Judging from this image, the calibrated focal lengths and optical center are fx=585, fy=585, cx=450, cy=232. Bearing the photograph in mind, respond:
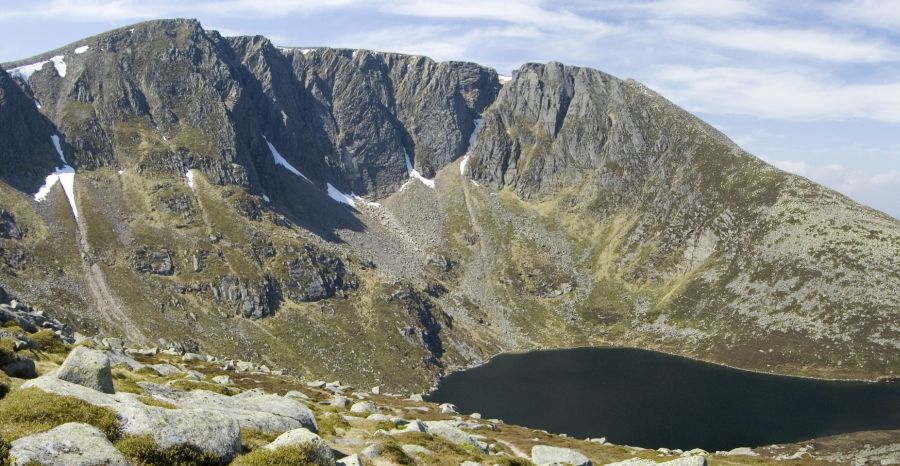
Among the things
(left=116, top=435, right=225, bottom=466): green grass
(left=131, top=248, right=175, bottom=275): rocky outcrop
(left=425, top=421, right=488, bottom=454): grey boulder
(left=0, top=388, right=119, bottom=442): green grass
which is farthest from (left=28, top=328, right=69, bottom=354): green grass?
(left=131, top=248, right=175, bottom=275): rocky outcrop

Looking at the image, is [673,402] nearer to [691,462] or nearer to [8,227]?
[691,462]

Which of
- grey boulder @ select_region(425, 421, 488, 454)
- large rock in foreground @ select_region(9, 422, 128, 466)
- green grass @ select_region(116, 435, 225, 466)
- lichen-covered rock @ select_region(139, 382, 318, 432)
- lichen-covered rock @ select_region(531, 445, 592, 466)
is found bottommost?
lichen-covered rock @ select_region(531, 445, 592, 466)

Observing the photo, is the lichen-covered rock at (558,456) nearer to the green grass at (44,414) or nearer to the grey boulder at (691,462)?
the grey boulder at (691,462)

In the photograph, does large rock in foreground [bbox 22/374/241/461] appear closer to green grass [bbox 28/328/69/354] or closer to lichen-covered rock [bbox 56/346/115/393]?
lichen-covered rock [bbox 56/346/115/393]

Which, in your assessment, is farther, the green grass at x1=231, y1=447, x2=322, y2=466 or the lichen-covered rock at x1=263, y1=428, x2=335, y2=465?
the lichen-covered rock at x1=263, y1=428, x2=335, y2=465

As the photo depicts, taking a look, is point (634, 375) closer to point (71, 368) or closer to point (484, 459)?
point (484, 459)

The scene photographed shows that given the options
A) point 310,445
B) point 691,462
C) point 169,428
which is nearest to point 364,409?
point 691,462
